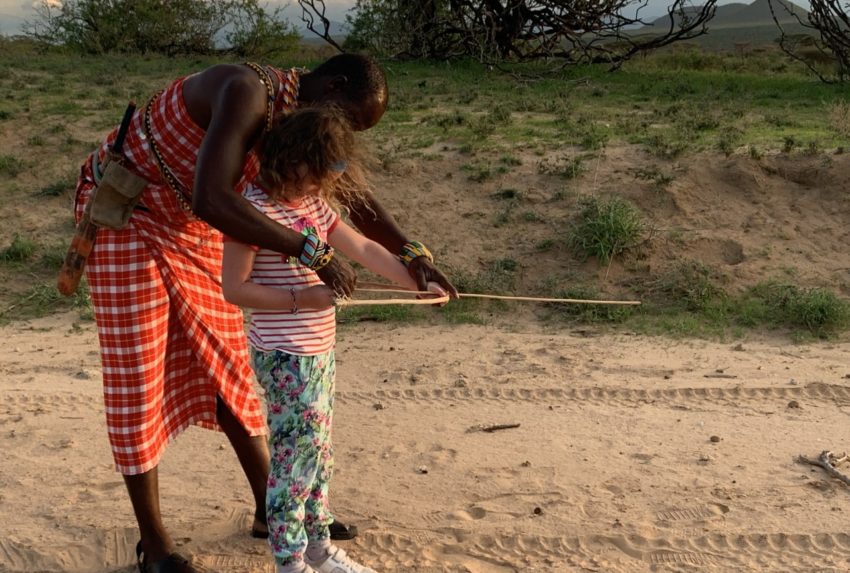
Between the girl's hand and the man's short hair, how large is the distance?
533 mm

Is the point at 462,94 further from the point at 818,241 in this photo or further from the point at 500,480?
the point at 500,480

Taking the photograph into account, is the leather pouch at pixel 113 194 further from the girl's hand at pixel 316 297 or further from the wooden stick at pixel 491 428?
the wooden stick at pixel 491 428

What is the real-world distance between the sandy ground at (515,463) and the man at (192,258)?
1.20ft

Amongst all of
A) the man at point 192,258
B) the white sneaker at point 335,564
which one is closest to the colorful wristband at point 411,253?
the man at point 192,258

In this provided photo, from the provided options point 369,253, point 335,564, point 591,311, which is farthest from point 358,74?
point 591,311

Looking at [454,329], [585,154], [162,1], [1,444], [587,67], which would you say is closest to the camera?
[1,444]

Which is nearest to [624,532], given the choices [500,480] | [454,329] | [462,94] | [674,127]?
[500,480]

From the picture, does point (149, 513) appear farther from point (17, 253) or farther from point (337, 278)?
point (17, 253)

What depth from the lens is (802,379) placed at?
4.68 m

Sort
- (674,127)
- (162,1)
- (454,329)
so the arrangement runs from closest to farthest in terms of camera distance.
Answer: (454,329) < (674,127) < (162,1)

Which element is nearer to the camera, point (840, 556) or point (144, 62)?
point (840, 556)

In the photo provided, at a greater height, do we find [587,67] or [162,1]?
[162,1]

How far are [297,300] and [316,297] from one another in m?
0.05

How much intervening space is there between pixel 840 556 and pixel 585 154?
16.4ft
